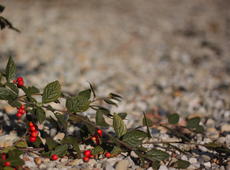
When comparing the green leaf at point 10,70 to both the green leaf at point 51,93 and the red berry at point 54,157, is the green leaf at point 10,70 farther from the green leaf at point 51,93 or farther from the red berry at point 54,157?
the red berry at point 54,157

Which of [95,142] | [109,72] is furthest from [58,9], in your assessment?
[95,142]

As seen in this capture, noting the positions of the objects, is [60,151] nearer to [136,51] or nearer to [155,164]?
[155,164]

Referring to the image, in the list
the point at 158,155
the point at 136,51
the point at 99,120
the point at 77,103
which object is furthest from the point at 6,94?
the point at 136,51

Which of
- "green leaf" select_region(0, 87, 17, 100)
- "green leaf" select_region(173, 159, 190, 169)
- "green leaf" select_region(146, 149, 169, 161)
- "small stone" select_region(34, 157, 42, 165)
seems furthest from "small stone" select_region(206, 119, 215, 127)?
"green leaf" select_region(0, 87, 17, 100)

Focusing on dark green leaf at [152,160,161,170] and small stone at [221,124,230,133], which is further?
small stone at [221,124,230,133]

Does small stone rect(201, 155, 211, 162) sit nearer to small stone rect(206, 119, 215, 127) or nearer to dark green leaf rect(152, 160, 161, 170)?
dark green leaf rect(152, 160, 161, 170)

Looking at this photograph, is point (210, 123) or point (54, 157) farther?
point (210, 123)
